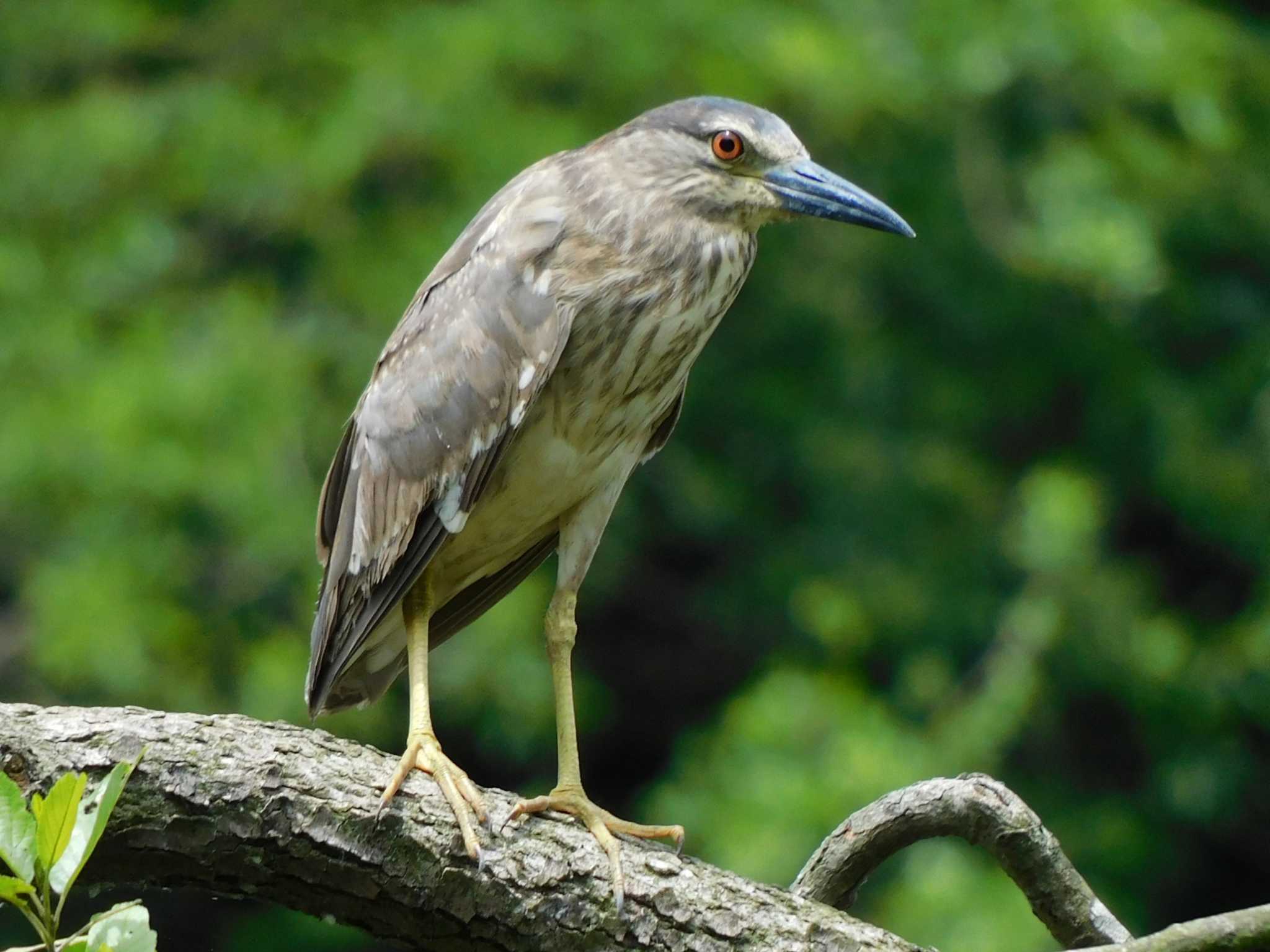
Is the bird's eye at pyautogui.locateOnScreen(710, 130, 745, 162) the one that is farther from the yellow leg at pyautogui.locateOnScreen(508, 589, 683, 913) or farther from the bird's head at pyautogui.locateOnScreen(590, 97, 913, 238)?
the yellow leg at pyautogui.locateOnScreen(508, 589, 683, 913)

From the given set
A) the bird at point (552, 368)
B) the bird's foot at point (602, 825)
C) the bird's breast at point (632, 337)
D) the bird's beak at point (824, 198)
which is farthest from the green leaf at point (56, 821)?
the bird's beak at point (824, 198)

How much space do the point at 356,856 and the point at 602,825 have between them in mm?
501

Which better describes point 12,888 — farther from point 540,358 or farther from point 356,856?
point 540,358

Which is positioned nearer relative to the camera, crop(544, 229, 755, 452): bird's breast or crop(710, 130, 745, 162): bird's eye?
crop(544, 229, 755, 452): bird's breast

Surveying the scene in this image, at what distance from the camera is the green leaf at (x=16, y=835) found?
5.52ft

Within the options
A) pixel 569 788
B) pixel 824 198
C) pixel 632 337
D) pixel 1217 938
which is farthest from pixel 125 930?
pixel 824 198

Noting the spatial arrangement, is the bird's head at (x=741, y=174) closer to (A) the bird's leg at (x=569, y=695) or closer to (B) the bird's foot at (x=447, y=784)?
(A) the bird's leg at (x=569, y=695)

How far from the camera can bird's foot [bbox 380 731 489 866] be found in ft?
7.79

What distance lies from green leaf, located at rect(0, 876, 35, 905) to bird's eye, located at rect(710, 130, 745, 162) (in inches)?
77.0

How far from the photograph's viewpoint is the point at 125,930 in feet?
5.55

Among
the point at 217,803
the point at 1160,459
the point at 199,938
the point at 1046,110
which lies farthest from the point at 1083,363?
the point at 217,803

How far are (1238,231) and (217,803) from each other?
6.46 metres

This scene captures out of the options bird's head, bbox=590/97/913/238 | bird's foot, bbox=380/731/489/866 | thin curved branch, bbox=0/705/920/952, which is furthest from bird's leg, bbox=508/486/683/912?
bird's head, bbox=590/97/913/238

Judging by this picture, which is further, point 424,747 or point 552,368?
point 552,368
